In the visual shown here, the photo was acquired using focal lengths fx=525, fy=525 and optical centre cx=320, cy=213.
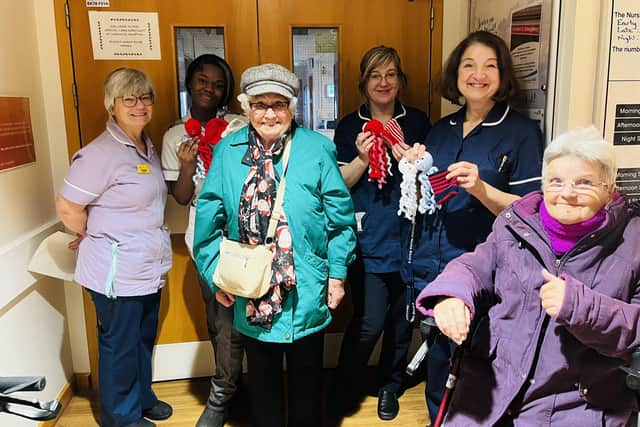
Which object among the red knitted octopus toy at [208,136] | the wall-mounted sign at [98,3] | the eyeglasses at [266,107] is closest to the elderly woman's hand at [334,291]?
the eyeglasses at [266,107]

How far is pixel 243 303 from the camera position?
76.5 inches

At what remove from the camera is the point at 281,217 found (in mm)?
1854

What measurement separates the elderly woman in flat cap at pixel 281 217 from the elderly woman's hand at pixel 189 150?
35 centimetres

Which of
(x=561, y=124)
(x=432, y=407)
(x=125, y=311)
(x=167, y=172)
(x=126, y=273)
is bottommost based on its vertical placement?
(x=432, y=407)

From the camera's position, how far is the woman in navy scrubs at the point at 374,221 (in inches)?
90.2

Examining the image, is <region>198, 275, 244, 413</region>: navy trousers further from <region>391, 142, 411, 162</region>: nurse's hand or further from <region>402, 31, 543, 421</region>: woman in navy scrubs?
<region>391, 142, 411, 162</region>: nurse's hand

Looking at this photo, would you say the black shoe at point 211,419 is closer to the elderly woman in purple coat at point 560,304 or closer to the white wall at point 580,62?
the elderly woman in purple coat at point 560,304

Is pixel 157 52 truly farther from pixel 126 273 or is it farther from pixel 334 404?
pixel 334 404

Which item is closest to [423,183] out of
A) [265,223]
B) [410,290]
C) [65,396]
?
[410,290]

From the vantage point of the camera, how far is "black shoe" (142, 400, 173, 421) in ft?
8.41

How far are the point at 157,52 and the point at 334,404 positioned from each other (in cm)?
193

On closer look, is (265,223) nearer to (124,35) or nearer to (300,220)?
(300,220)

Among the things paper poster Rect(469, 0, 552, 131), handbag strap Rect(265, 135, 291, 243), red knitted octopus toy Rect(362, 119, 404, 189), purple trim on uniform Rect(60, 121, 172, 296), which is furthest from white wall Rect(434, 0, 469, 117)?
purple trim on uniform Rect(60, 121, 172, 296)

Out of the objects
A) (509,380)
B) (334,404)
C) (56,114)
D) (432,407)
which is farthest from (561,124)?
(56,114)
